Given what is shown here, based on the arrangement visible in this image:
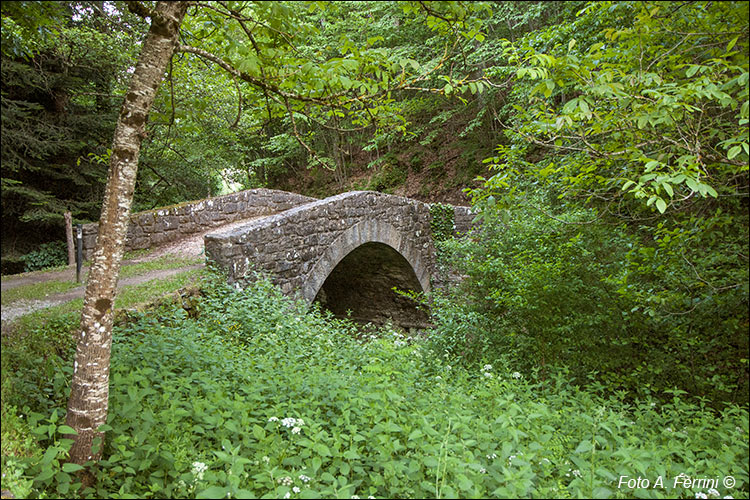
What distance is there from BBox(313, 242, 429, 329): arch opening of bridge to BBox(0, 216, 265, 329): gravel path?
300 cm

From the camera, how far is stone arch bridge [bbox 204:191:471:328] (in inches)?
227

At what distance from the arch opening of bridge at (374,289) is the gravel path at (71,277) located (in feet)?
9.83

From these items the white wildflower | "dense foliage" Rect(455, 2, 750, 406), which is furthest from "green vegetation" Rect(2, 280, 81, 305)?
"dense foliage" Rect(455, 2, 750, 406)

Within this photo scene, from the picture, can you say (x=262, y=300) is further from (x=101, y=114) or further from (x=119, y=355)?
(x=101, y=114)

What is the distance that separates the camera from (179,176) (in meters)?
10.9

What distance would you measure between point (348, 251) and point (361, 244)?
1.43 feet

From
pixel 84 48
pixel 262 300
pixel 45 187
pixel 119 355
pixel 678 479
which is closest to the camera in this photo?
pixel 678 479

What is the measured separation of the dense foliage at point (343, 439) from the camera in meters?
1.91

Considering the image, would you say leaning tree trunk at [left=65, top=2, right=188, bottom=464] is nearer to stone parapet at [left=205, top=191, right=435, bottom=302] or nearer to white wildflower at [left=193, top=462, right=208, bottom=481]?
white wildflower at [left=193, top=462, right=208, bottom=481]

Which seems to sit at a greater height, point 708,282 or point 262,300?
point 708,282

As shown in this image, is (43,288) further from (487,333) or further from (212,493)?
(487,333)

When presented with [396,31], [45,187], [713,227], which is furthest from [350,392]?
[396,31]

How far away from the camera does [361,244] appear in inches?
319

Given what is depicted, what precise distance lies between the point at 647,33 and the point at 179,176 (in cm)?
1077
